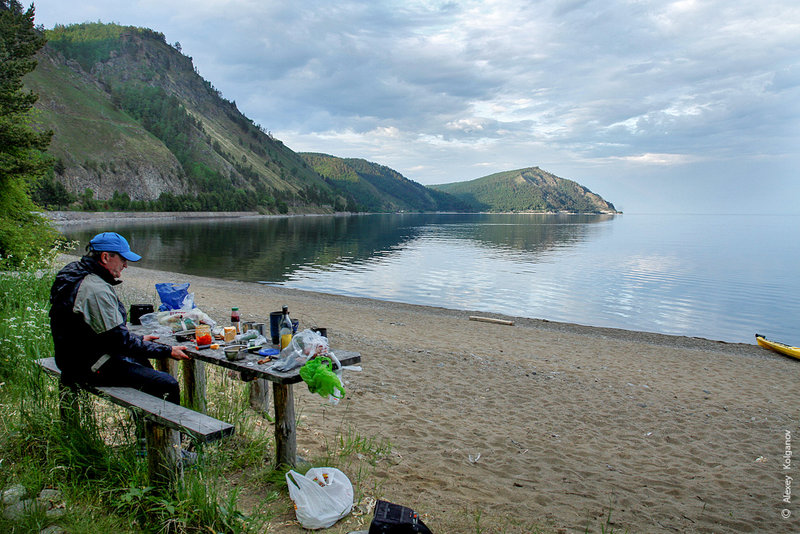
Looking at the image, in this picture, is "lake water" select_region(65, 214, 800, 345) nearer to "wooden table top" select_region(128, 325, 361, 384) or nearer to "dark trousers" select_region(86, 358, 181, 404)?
"wooden table top" select_region(128, 325, 361, 384)

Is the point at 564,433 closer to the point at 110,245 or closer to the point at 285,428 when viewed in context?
the point at 285,428

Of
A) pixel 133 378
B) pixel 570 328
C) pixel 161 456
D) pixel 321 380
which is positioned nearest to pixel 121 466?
pixel 161 456

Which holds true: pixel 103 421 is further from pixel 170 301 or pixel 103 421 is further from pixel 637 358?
pixel 637 358

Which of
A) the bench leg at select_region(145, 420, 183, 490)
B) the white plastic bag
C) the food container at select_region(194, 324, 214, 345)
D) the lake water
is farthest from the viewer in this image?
the lake water

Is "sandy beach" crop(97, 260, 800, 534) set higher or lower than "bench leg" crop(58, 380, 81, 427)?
lower

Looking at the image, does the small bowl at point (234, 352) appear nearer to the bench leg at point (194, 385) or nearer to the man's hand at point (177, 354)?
the man's hand at point (177, 354)

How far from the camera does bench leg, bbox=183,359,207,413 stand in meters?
5.24

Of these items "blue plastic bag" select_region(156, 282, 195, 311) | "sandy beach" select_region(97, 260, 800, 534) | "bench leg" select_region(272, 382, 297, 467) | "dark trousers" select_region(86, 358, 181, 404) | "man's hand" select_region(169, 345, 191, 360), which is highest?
"blue plastic bag" select_region(156, 282, 195, 311)

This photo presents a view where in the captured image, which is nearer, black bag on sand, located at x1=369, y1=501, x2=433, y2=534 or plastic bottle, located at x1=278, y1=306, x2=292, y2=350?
black bag on sand, located at x1=369, y1=501, x2=433, y2=534

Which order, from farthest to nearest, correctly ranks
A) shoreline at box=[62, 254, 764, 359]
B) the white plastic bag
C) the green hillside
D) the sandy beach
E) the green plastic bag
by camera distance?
the green hillside < shoreline at box=[62, 254, 764, 359] < the sandy beach < the green plastic bag < the white plastic bag

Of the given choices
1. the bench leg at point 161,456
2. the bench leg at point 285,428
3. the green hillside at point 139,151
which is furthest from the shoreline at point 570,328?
the green hillside at point 139,151

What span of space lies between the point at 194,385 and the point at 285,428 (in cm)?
150

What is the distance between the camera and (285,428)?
4496 mm

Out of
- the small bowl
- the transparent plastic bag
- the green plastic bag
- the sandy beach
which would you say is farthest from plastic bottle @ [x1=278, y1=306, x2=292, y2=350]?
A: the sandy beach
